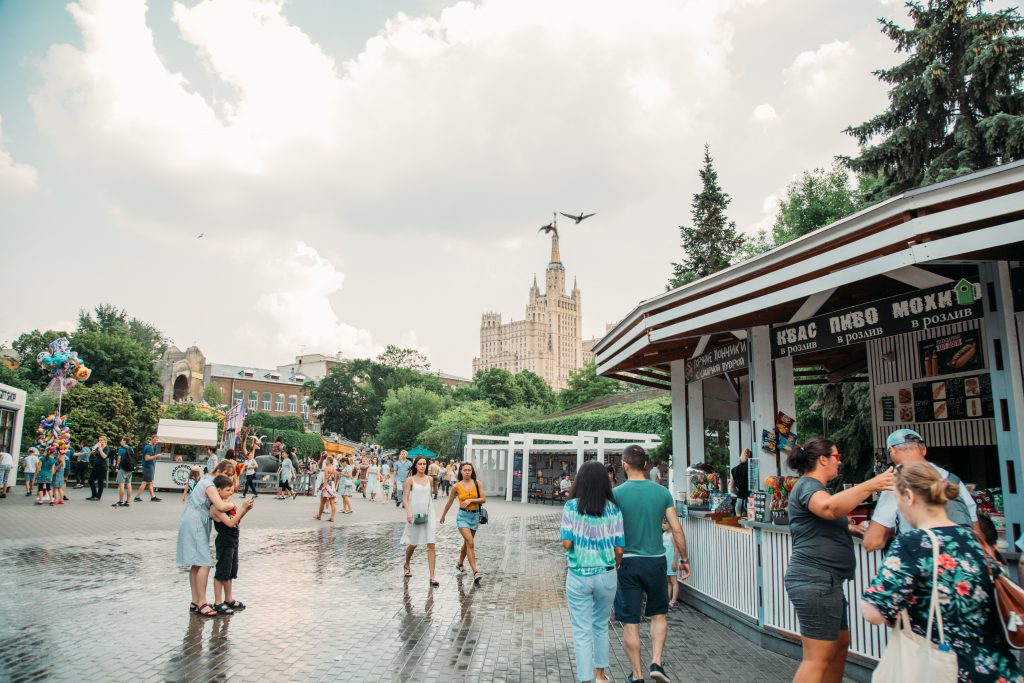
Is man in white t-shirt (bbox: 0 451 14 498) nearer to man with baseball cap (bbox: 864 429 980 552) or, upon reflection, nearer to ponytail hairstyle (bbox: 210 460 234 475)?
ponytail hairstyle (bbox: 210 460 234 475)

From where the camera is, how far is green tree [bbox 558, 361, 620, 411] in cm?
6671

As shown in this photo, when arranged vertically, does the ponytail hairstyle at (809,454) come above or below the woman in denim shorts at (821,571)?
above

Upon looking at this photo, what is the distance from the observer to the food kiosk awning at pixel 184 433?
26422 mm

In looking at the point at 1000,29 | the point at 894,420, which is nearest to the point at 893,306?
the point at 894,420

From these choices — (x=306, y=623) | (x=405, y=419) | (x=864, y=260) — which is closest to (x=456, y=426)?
(x=405, y=419)

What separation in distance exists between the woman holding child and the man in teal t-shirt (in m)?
4.15

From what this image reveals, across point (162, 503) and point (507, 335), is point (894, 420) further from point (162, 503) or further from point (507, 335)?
point (507, 335)

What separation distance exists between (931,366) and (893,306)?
283 centimetres

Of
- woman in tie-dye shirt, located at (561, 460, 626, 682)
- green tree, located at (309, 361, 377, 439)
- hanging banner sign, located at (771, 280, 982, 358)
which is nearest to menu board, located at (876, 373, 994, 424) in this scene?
hanging banner sign, located at (771, 280, 982, 358)

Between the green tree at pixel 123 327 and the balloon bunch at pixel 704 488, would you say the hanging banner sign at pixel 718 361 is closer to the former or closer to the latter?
the balloon bunch at pixel 704 488

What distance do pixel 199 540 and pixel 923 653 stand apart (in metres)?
6.41

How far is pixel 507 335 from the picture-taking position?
571 feet

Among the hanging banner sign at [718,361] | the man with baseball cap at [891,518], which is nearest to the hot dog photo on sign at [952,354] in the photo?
the hanging banner sign at [718,361]

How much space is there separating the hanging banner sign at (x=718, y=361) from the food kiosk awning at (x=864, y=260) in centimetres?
26
